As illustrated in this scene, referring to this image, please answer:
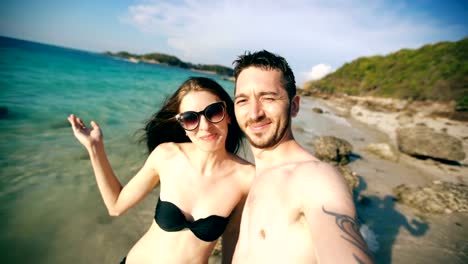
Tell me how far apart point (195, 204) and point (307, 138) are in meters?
8.85

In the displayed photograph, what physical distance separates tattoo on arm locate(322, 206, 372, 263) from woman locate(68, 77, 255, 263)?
1103mm

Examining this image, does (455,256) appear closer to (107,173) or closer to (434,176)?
(434,176)

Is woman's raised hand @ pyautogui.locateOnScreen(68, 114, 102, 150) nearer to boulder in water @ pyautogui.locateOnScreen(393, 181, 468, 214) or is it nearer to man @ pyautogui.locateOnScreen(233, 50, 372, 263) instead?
man @ pyautogui.locateOnScreen(233, 50, 372, 263)

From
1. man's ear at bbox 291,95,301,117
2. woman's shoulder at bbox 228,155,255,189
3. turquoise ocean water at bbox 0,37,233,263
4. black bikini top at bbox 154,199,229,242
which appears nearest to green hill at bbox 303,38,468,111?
man's ear at bbox 291,95,301,117

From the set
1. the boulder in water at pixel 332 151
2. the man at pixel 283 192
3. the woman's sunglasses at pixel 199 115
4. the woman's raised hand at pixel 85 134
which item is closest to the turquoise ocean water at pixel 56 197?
the woman's raised hand at pixel 85 134

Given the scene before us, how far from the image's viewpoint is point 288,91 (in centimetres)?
208

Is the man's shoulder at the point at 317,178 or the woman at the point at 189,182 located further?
the woman at the point at 189,182

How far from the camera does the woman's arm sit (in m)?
2.12

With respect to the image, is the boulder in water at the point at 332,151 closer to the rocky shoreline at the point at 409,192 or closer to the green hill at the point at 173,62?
the rocky shoreline at the point at 409,192

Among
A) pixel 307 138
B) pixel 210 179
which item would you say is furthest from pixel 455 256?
pixel 307 138

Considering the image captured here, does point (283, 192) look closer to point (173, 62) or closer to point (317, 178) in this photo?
point (317, 178)

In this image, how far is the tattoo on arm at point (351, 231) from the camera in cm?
119

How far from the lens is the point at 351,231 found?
1223 mm

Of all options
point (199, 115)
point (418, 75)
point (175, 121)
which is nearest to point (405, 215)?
point (199, 115)
